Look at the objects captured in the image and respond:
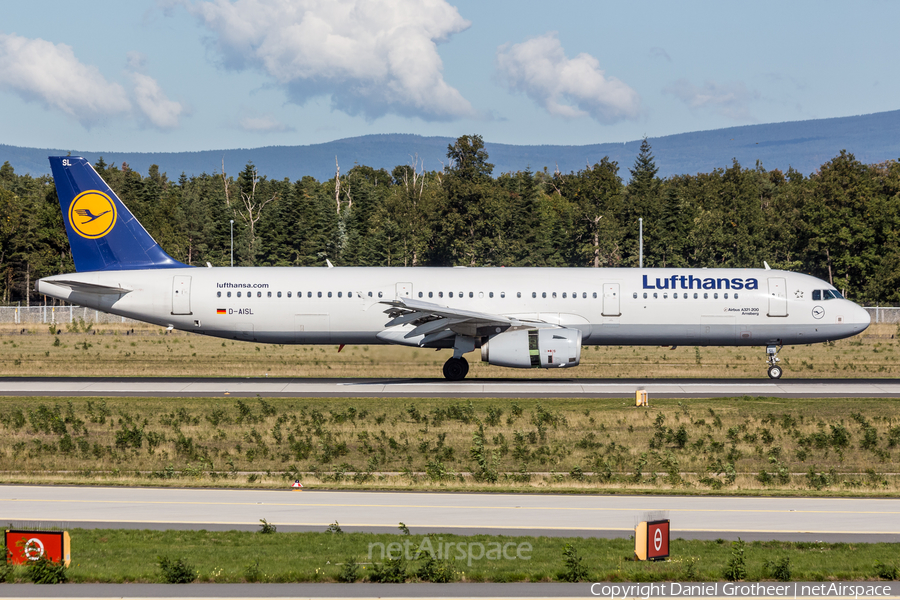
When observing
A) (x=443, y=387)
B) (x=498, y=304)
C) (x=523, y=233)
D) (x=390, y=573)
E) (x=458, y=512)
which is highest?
(x=523, y=233)

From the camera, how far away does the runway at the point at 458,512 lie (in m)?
15.2

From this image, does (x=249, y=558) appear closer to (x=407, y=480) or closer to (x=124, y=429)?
(x=407, y=480)

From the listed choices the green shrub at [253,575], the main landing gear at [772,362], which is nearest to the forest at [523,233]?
the main landing gear at [772,362]

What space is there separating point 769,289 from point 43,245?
82.8 metres

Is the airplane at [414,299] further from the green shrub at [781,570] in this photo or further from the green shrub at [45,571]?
the green shrub at [45,571]

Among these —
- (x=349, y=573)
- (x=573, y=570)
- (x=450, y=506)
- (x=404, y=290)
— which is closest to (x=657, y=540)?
(x=573, y=570)

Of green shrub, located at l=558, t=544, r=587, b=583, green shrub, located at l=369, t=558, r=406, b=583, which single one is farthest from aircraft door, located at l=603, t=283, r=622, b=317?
green shrub, located at l=369, t=558, r=406, b=583

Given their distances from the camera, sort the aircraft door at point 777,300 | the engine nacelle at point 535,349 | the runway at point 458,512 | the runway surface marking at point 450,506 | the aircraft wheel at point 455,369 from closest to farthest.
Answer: the runway at point 458,512 < the runway surface marking at point 450,506 < the engine nacelle at point 535,349 < the aircraft wheel at point 455,369 < the aircraft door at point 777,300

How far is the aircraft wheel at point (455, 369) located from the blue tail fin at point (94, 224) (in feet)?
42.2

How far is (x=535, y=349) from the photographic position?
33125 mm

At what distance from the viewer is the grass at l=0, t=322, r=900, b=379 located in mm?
39906

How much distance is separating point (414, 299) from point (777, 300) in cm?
1507

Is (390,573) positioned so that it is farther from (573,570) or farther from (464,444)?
(464,444)

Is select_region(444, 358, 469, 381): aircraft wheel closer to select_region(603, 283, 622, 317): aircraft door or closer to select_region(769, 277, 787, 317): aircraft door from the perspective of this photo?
select_region(603, 283, 622, 317): aircraft door
